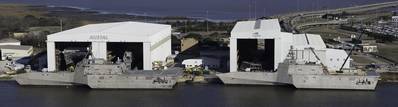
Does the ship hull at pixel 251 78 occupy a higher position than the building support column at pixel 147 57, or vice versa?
the building support column at pixel 147 57

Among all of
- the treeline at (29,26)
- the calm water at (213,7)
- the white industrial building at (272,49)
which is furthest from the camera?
the calm water at (213,7)

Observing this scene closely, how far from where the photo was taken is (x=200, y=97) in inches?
400

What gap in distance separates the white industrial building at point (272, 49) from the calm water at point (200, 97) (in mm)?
845

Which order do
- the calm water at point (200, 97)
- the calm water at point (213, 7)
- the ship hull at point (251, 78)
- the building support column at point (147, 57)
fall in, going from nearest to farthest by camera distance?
the calm water at point (200, 97) < the ship hull at point (251, 78) < the building support column at point (147, 57) < the calm water at point (213, 7)

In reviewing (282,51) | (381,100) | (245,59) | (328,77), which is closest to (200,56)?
(245,59)

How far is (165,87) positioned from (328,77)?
97.3 inches

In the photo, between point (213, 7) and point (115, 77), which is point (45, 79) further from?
point (213, 7)

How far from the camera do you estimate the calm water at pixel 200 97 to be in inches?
382

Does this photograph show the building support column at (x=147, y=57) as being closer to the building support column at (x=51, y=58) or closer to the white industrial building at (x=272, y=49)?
the white industrial building at (x=272, y=49)

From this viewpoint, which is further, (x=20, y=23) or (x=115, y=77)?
(x=20, y=23)

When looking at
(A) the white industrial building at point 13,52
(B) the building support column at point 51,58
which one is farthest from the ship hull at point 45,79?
(A) the white industrial building at point 13,52

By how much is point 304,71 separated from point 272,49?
6.50 ft

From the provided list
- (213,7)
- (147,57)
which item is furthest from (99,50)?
(213,7)

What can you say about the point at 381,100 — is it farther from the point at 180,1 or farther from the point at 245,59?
the point at 180,1
